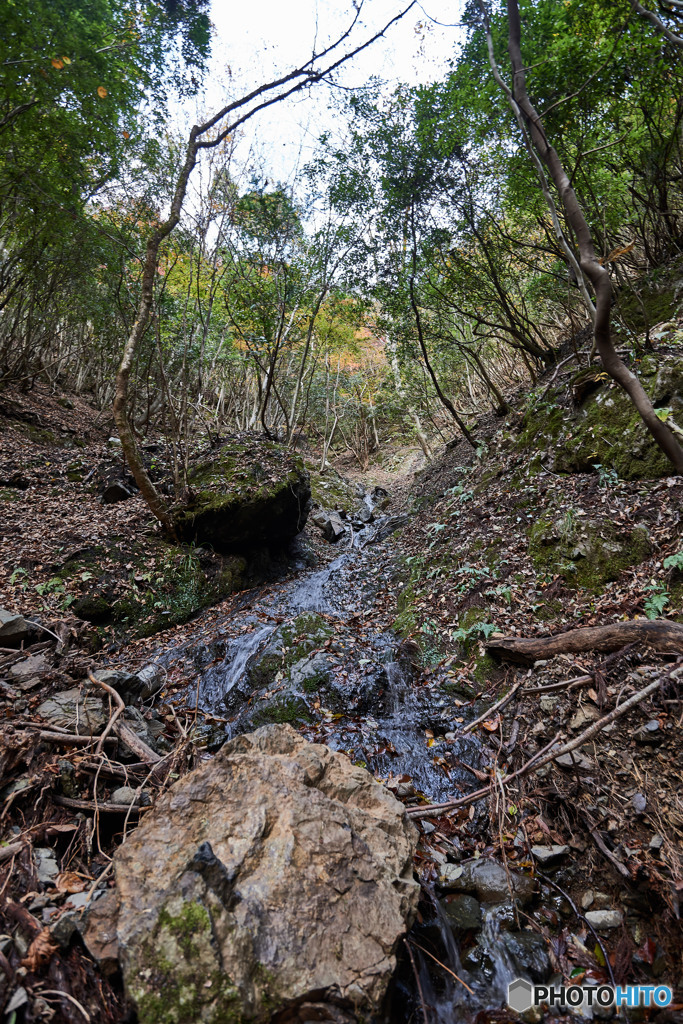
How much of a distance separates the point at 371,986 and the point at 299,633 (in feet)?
15.7

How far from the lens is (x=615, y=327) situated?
8.29m

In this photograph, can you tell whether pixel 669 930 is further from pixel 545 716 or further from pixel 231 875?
pixel 231 875

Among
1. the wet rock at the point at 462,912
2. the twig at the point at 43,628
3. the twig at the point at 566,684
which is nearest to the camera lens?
the wet rock at the point at 462,912

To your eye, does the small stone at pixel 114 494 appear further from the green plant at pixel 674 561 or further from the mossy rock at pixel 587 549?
the green plant at pixel 674 561

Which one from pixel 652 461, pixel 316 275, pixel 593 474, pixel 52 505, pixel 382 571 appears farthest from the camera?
pixel 316 275

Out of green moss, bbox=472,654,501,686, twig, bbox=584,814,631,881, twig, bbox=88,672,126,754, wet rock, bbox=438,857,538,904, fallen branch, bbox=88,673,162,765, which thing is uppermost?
twig, bbox=88,672,126,754

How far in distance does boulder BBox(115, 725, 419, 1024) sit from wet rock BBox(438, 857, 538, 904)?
2.22ft

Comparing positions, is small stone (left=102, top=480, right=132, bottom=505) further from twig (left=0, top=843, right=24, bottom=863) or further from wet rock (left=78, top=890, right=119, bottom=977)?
wet rock (left=78, top=890, right=119, bottom=977)

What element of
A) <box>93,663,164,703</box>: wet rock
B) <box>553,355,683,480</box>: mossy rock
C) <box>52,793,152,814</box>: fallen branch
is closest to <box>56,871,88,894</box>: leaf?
<box>52,793,152,814</box>: fallen branch

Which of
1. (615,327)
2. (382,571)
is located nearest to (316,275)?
(615,327)

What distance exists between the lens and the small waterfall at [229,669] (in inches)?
232

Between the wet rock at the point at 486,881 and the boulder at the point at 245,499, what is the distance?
23.7 feet

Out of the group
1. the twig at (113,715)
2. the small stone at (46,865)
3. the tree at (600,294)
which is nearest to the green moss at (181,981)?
the small stone at (46,865)

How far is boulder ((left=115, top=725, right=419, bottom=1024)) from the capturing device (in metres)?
1.95
